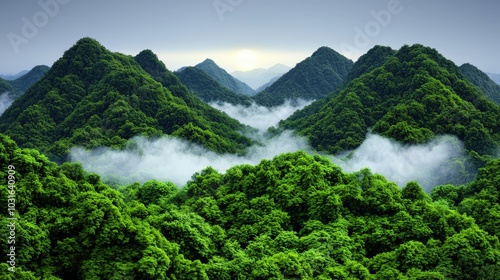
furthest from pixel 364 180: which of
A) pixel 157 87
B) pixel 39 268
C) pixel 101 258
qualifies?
pixel 157 87

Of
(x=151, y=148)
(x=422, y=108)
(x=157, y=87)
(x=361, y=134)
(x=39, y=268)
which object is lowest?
(x=39, y=268)

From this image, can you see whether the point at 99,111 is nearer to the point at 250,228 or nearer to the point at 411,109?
the point at 250,228

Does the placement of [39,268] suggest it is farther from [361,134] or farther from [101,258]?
[361,134]

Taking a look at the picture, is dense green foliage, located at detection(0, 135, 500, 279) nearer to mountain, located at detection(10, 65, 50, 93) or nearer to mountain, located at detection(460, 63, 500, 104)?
mountain, located at detection(460, 63, 500, 104)

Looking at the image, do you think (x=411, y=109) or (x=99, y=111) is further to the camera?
(x=99, y=111)

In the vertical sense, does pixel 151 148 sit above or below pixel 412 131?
below

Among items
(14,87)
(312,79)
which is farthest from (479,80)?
(14,87)
